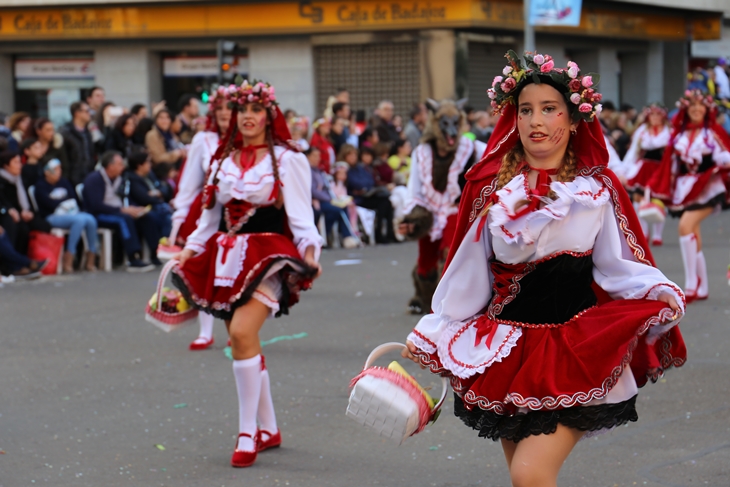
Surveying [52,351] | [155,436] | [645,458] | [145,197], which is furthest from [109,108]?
[645,458]

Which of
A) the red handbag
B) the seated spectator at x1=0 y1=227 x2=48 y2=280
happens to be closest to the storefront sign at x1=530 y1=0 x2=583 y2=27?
the red handbag

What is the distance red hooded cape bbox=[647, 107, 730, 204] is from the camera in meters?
11.2

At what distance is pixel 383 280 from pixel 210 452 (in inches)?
290

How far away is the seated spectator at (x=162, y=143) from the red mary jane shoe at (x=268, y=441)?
10.2 meters

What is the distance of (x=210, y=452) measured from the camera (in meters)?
6.21

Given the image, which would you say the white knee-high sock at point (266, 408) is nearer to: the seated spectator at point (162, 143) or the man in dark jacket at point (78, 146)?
the man in dark jacket at point (78, 146)

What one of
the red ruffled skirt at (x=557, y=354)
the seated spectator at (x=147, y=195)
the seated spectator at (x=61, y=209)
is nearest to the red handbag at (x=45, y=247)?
the seated spectator at (x=61, y=209)

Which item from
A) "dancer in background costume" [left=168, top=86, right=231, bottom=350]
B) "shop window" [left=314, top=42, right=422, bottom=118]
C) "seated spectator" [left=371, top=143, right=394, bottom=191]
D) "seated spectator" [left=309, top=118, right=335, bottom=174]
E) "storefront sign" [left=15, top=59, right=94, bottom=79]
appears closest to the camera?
"dancer in background costume" [left=168, top=86, right=231, bottom=350]

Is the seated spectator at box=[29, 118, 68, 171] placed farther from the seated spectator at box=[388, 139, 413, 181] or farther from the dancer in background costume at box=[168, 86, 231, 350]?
the seated spectator at box=[388, 139, 413, 181]

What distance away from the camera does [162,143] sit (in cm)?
1606

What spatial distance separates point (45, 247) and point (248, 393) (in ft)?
28.7

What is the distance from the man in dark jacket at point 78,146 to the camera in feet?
49.4

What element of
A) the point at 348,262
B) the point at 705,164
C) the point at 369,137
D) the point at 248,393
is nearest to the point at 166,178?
the point at 348,262

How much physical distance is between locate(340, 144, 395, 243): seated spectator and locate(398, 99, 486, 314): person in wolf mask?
8128 millimetres
